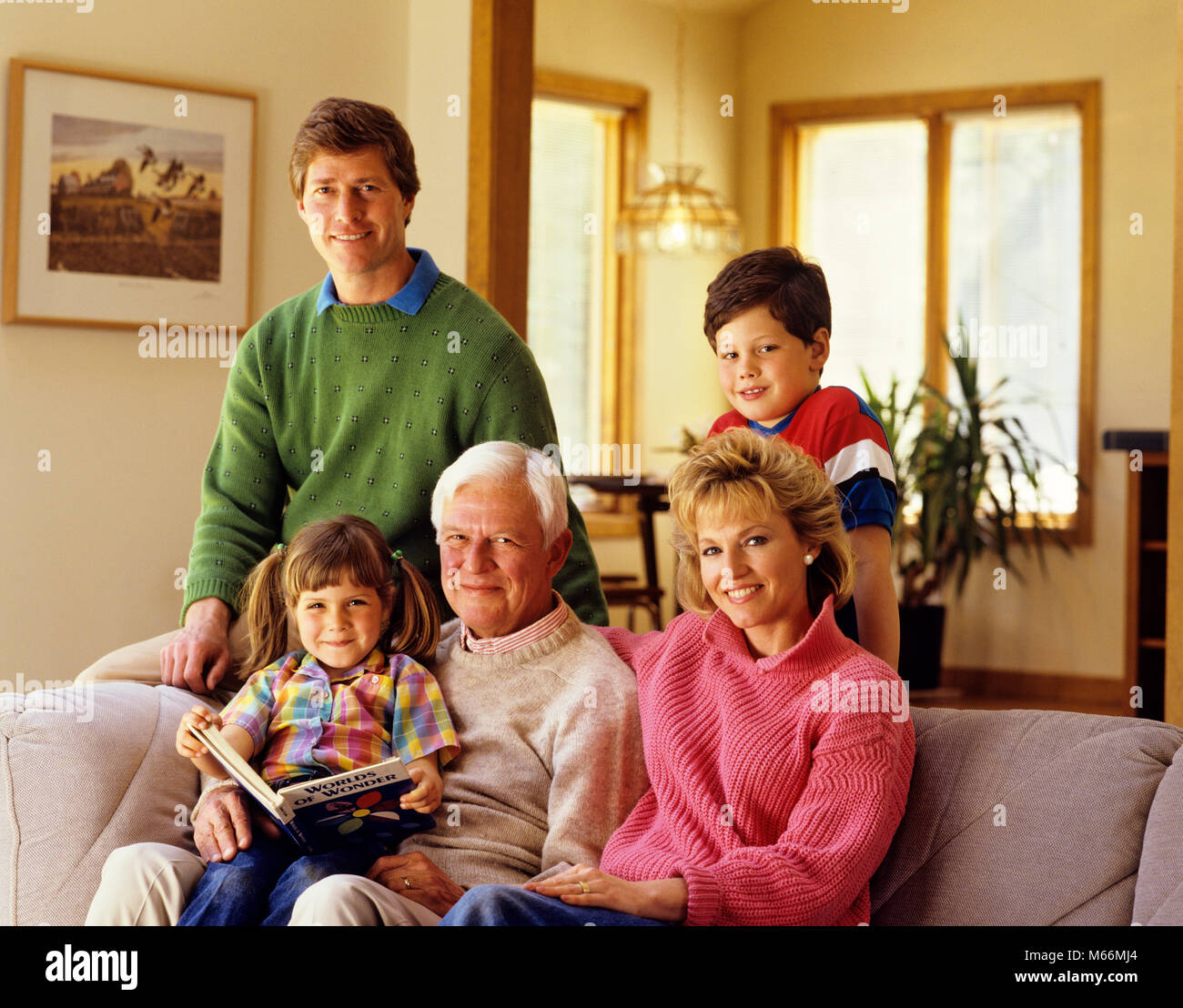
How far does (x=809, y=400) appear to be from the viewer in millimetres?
2156

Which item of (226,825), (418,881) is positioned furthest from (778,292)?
(226,825)

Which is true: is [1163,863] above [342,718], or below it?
below

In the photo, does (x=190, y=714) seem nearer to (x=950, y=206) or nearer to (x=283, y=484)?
(x=283, y=484)

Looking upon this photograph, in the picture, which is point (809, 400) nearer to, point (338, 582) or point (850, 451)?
point (850, 451)

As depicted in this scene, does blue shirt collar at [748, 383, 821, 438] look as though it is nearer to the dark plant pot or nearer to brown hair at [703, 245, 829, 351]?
brown hair at [703, 245, 829, 351]

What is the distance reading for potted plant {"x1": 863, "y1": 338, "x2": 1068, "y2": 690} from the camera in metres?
6.18

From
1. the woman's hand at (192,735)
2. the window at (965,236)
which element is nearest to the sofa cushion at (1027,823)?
the woman's hand at (192,735)

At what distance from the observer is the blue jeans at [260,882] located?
1.88m

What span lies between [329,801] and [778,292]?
99 centimetres

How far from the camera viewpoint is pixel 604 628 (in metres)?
2.29

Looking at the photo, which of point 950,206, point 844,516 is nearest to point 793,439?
point 844,516

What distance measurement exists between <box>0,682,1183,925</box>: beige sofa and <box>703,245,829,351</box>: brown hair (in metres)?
0.62

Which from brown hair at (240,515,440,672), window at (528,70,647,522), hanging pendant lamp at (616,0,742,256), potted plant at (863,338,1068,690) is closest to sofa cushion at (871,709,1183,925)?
brown hair at (240,515,440,672)
